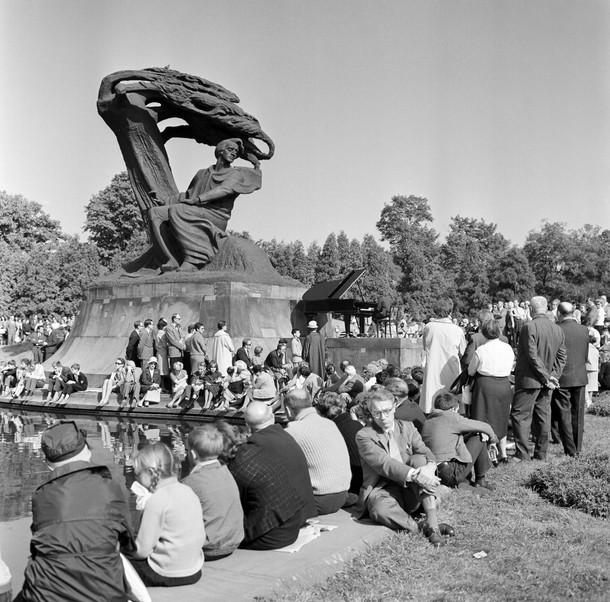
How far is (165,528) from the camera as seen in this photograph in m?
4.02

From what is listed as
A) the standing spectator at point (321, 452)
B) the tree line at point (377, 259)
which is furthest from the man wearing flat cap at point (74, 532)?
the tree line at point (377, 259)

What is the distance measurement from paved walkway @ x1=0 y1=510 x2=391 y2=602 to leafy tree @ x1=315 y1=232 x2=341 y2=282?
200 ft

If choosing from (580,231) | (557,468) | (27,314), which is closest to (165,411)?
(557,468)

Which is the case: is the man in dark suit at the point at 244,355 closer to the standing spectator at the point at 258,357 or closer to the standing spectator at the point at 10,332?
the standing spectator at the point at 258,357

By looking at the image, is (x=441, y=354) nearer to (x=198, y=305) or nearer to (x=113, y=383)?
(x=113, y=383)

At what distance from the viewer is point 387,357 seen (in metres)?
17.2

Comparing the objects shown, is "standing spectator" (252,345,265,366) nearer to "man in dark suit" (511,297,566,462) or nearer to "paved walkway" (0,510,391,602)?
"man in dark suit" (511,297,566,462)

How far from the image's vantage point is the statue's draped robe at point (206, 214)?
1975 centimetres

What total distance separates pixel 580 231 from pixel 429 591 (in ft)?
203

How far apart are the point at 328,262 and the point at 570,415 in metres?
59.6

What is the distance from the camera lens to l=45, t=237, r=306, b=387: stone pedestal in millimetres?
18125

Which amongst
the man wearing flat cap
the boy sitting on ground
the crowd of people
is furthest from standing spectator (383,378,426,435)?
the man wearing flat cap

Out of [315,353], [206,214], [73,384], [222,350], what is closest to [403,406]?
[315,353]

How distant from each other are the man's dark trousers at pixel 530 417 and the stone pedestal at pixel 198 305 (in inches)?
404
